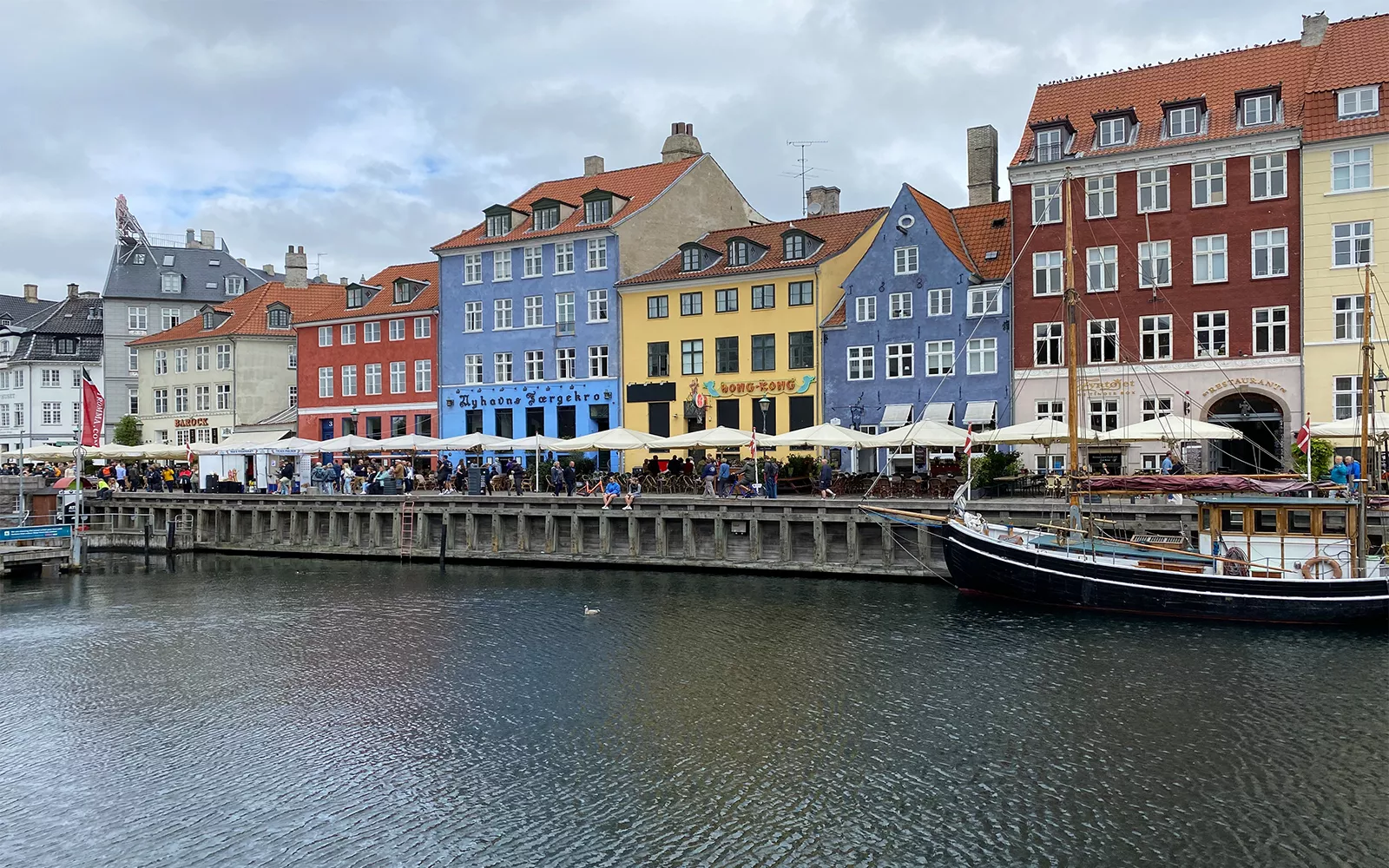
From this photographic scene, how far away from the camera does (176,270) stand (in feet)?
322

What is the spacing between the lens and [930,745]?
20.7 metres

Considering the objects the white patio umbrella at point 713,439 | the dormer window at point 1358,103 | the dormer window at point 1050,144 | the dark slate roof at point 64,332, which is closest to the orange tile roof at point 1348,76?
the dormer window at point 1358,103

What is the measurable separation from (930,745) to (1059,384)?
31.5 meters

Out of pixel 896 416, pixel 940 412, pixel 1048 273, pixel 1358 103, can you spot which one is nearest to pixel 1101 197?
pixel 1048 273

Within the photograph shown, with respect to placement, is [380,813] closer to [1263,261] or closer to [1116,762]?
[1116,762]

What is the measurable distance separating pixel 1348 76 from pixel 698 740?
39.2 meters

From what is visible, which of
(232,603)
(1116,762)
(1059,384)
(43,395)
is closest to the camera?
(1116,762)

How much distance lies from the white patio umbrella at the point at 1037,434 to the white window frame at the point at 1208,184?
13.6m

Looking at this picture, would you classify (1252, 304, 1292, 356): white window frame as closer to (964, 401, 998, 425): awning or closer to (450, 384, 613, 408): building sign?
(964, 401, 998, 425): awning

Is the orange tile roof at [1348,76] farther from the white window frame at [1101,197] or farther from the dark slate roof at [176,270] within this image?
the dark slate roof at [176,270]

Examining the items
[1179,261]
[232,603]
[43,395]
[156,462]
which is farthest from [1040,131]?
[43,395]

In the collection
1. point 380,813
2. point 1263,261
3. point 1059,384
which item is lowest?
point 380,813

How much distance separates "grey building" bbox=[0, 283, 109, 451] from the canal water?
235 feet

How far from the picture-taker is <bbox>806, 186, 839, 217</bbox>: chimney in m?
65.1
